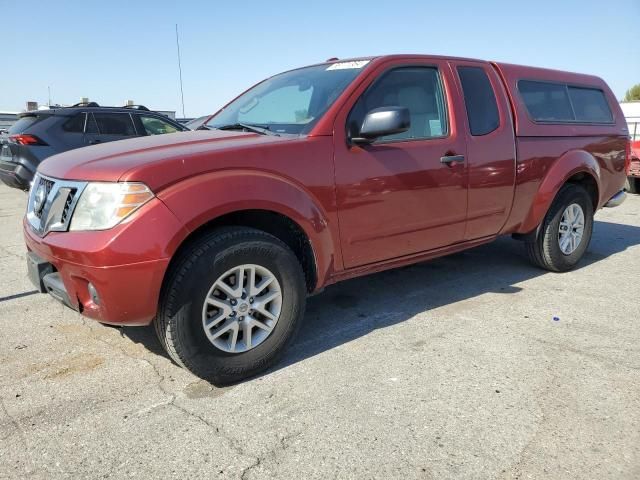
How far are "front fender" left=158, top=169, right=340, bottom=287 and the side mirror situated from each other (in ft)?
1.54

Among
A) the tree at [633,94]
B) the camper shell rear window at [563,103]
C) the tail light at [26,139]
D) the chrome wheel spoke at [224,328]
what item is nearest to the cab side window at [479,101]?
the camper shell rear window at [563,103]

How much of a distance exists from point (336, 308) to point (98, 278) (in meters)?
1.99

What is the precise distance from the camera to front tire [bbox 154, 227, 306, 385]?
2607 millimetres

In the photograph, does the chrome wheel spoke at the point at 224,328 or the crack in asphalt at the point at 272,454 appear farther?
the chrome wheel spoke at the point at 224,328

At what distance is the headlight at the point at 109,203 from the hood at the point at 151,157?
41 millimetres

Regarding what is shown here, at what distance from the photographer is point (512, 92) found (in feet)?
14.3

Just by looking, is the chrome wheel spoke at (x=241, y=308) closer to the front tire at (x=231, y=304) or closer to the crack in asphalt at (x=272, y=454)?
the front tire at (x=231, y=304)

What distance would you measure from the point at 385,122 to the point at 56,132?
6561mm

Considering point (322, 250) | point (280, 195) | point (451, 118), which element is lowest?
point (322, 250)

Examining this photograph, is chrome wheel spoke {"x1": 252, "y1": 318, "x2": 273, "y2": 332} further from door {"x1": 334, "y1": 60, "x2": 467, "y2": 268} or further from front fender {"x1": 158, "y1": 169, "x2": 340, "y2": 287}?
door {"x1": 334, "y1": 60, "x2": 467, "y2": 268}

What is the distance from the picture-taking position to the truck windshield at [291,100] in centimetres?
331

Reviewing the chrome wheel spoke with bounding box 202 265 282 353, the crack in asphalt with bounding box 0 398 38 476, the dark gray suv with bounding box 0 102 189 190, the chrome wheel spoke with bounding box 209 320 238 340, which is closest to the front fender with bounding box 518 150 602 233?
the chrome wheel spoke with bounding box 202 265 282 353

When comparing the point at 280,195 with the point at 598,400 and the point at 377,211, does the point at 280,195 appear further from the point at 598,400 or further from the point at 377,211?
the point at 598,400

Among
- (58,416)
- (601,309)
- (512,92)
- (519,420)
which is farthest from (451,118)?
(58,416)
